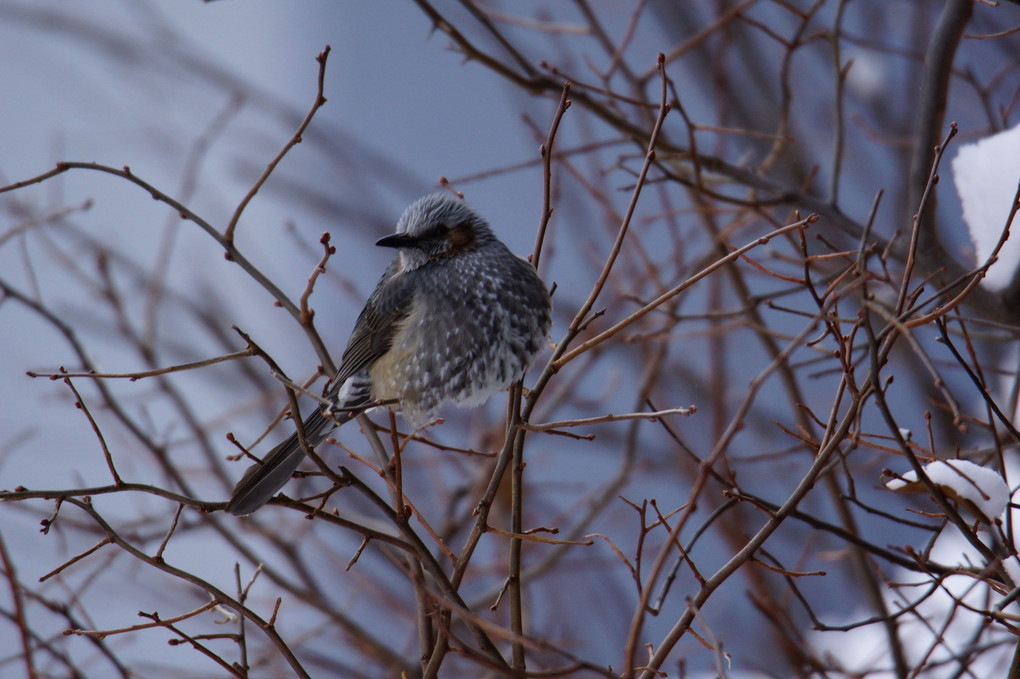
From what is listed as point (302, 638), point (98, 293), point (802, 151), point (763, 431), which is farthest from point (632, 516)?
point (98, 293)

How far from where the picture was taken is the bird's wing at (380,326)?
2.41 m

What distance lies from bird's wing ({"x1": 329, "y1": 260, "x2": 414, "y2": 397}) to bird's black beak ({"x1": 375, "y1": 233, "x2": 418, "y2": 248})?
138 mm

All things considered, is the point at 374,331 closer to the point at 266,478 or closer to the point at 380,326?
the point at 380,326

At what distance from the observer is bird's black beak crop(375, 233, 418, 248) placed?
222 cm

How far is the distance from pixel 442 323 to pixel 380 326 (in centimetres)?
23

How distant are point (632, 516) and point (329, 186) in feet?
8.59

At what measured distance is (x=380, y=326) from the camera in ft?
8.00

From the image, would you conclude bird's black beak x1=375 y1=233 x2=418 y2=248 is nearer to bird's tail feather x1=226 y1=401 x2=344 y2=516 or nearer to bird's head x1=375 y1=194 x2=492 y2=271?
bird's head x1=375 y1=194 x2=492 y2=271

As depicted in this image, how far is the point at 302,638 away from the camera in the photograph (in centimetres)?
272

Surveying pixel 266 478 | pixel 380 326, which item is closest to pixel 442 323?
pixel 380 326

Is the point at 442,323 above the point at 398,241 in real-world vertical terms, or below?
below

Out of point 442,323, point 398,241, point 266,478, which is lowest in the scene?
point 266,478

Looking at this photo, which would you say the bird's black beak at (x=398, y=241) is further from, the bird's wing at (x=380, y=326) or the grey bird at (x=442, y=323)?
the bird's wing at (x=380, y=326)

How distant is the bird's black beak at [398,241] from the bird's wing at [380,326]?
0.14 meters
